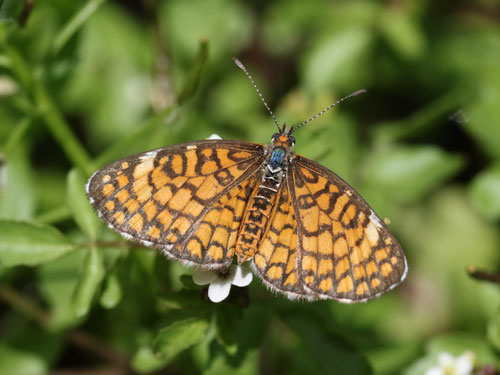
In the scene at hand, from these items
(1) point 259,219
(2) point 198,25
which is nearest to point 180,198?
(1) point 259,219

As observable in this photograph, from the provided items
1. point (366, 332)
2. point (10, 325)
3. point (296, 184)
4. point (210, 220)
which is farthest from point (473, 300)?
point (10, 325)

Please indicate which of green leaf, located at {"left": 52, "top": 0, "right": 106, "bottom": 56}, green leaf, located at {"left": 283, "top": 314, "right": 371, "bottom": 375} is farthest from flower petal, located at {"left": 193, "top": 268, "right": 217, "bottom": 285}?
green leaf, located at {"left": 52, "top": 0, "right": 106, "bottom": 56}

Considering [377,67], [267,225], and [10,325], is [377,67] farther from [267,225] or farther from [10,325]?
[10,325]

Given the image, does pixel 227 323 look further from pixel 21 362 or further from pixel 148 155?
pixel 21 362

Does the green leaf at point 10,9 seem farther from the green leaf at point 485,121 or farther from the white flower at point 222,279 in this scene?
the green leaf at point 485,121

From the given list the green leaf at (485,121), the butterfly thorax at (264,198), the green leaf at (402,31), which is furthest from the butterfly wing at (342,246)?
the green leaf at (402,31)
